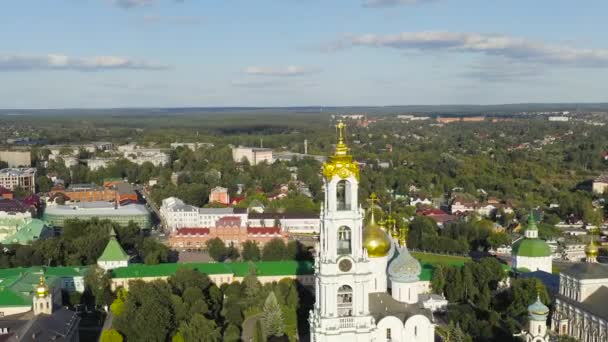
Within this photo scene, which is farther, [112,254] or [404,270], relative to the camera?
[112,254]

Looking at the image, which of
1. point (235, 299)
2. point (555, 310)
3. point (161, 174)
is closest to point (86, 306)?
point (235, 299)

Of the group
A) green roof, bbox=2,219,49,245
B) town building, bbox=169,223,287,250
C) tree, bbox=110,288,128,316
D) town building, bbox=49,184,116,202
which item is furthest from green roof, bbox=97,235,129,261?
town building, bbox=49,184,116,202

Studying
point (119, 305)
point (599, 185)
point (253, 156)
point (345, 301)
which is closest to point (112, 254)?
point (119, 305)

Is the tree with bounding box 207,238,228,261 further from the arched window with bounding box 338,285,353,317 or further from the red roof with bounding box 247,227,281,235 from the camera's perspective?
the arched window with bounding box 338,285,353,317

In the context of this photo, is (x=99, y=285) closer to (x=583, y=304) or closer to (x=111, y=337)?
(x=111, y=337)

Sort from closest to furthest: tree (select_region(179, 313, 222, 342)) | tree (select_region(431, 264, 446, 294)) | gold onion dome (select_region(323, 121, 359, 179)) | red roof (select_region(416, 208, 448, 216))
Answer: gold onion dome (select_region(323, 121, 359, 179))
tree (select_region(179, 313, 222, 342))
tree (select_region(431, 264, 446, 294))
red roof (select_region(416, 208, 448, 216))

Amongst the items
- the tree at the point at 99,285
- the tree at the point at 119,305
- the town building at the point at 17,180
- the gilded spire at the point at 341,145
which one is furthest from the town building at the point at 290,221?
the gilded spire at the point at 341,145

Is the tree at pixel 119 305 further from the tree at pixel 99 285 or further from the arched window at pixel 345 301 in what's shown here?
the arched window at pixel 345 301

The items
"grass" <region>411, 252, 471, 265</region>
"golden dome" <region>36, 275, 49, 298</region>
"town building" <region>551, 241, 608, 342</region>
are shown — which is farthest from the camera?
"grass" <region>411, 252, 471, 265</region>
